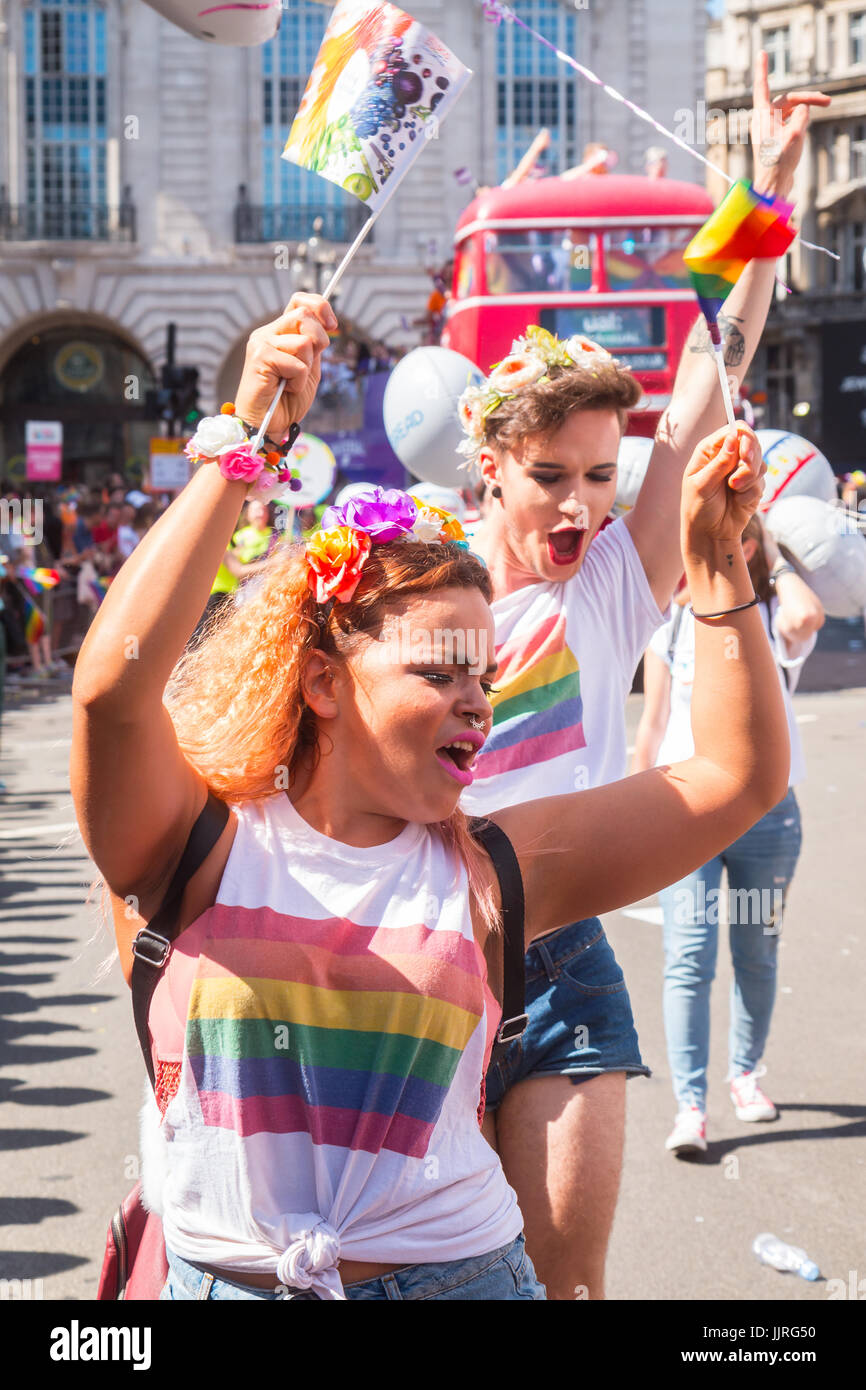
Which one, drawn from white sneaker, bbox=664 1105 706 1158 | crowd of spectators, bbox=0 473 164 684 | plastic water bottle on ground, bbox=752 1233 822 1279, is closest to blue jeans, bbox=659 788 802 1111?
white sneaker, bbox=664 1105 706 1158

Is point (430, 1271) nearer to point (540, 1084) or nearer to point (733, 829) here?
point (733, 829)

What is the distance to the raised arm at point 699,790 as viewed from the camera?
5.64ft

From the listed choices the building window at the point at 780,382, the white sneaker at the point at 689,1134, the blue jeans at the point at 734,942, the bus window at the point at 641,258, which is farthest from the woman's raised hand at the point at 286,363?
the building window at the point at 780,382

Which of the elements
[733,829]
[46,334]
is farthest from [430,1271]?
[46,334]

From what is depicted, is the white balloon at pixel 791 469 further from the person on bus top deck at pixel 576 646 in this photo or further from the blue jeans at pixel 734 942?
the person on bus top deck at pixel 576 646

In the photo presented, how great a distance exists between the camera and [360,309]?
31203 mm

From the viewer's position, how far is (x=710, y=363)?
8.04 feet

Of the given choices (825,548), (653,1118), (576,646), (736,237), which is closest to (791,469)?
(825,548)

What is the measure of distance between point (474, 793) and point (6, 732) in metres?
10.8

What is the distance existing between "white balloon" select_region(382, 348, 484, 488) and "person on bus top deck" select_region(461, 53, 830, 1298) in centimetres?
126

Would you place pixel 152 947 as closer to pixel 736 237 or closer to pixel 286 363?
pixel 286 363

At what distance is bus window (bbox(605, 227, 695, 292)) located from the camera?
41.6ft

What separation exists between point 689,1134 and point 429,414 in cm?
218

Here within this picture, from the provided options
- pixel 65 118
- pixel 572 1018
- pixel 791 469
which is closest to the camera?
pixel 572 1018
